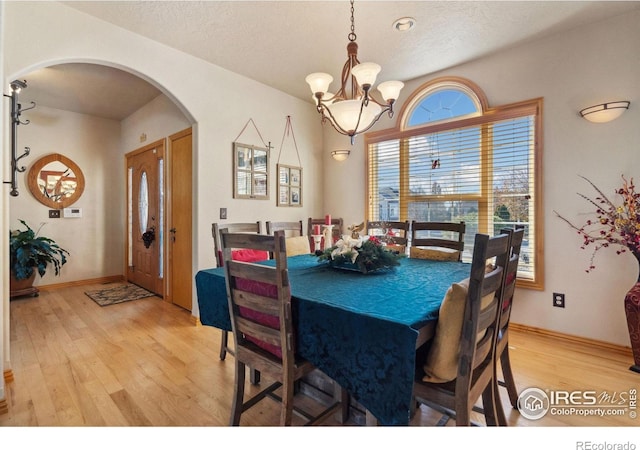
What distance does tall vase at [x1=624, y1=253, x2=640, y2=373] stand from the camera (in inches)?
87.3

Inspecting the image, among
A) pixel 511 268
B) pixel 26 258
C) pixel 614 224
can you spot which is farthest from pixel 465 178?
pixel 26 258

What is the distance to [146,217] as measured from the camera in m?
4.62

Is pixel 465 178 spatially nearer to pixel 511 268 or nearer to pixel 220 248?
pixel 511 268

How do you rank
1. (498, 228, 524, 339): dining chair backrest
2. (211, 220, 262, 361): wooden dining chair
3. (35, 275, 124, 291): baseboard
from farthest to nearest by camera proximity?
(35, 275, 124, 291): baseboard → (211, 220, 262, 361): wooden dining chair → (498, 228, 524, 339): dining chair backrest

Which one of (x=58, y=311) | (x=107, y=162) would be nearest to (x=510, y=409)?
(x=58, y=311)

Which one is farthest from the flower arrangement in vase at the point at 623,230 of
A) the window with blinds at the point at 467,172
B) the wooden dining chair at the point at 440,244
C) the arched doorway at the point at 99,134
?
the arched doorway at the point at 99,134

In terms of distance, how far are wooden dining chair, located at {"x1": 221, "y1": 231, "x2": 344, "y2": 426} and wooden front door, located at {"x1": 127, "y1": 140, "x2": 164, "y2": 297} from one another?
3.11 m

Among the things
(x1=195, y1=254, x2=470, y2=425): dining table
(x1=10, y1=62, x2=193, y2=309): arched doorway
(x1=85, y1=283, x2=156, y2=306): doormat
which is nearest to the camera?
(x1=195, y1=254, x2=470, y2=425): dining table

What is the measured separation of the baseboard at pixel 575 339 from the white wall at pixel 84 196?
232 inches

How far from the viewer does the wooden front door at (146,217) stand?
427 cm

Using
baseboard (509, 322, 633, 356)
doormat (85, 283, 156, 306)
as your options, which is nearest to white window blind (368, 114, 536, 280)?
baseboard (509, 322, 633, 356)

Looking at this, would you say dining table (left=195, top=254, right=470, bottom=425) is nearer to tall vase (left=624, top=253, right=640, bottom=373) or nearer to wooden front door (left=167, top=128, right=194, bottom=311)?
tall vase (left=624, top=253, right=640, bottom=373)

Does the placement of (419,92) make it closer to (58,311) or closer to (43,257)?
(58,311)

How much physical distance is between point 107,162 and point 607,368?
6749mm
